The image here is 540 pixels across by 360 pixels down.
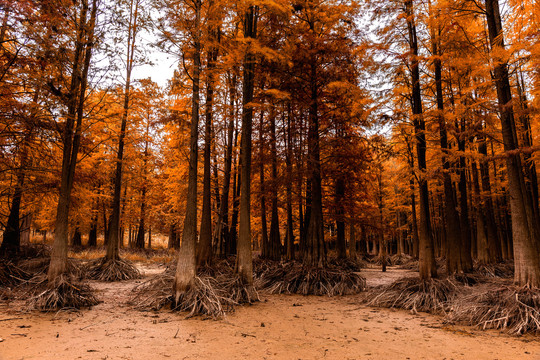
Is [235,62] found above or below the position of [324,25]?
below

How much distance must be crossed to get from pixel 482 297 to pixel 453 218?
4516 mm

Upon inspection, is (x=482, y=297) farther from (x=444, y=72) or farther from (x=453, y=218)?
(x=444, y=72)

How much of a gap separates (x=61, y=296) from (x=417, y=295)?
8.49m

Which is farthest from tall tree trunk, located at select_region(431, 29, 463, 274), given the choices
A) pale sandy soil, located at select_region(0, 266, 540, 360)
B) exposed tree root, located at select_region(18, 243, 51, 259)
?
exposed tree root, located at select_region(18, 243, 51, 259)

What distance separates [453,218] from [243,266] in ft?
24.7

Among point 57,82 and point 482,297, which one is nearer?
point 482,297

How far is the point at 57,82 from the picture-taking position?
25.5 feet

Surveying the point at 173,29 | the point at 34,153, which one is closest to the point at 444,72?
the point at 173,29

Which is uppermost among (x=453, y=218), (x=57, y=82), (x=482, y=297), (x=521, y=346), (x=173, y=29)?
(x=173, y=29)

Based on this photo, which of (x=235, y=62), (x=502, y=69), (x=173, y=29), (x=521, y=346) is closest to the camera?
(x=521, y=346)

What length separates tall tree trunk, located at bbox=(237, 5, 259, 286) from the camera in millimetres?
8266

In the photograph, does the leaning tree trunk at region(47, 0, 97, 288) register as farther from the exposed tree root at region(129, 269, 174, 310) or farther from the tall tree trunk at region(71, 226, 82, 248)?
the tall tree trunk at region(71, 226, 82, 248)

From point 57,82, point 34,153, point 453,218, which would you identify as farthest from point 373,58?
point 34,153

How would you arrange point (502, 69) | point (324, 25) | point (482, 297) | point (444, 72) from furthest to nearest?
point (444, 72)
point (324, 25)
point (502, 69)
point (482, 297)
